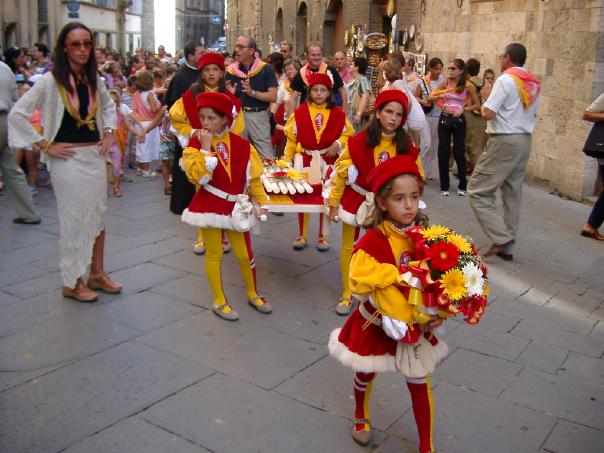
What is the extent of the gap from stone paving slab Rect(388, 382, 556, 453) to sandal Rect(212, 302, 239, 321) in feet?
5.62

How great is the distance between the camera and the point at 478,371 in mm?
4676

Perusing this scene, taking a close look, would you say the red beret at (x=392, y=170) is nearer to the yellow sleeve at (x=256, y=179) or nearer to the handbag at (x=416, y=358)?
the handbag at (x=416, y=358)

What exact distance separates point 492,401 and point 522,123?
3543mm

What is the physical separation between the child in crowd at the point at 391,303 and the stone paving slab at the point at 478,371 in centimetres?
101

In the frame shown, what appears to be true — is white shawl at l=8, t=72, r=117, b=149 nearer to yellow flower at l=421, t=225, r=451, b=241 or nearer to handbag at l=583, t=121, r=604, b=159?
yellow flower at l=421, t=225, r=451, b=241

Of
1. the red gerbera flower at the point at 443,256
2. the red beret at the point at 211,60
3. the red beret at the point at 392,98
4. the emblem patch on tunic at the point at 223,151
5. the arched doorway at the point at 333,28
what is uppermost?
→ the arched doorway at the point at 333,28

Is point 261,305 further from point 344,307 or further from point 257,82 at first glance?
point 257,82

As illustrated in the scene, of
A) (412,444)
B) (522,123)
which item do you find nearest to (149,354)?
(412,444)

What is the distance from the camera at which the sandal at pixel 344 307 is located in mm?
5598

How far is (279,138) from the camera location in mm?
10164

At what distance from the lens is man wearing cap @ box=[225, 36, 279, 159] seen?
8.15 metres

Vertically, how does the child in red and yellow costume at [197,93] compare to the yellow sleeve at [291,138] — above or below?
above

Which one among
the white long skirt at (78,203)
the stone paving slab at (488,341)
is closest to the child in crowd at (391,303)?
the stone paving slab at (488,341)

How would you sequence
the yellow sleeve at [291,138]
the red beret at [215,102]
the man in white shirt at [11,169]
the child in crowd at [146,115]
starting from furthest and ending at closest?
1. the child in crowd at [146,115]
2. the man in white shirt at [11,169]
3. the yellow sleeve at [291,138]
4. the red beret at [215,102]
